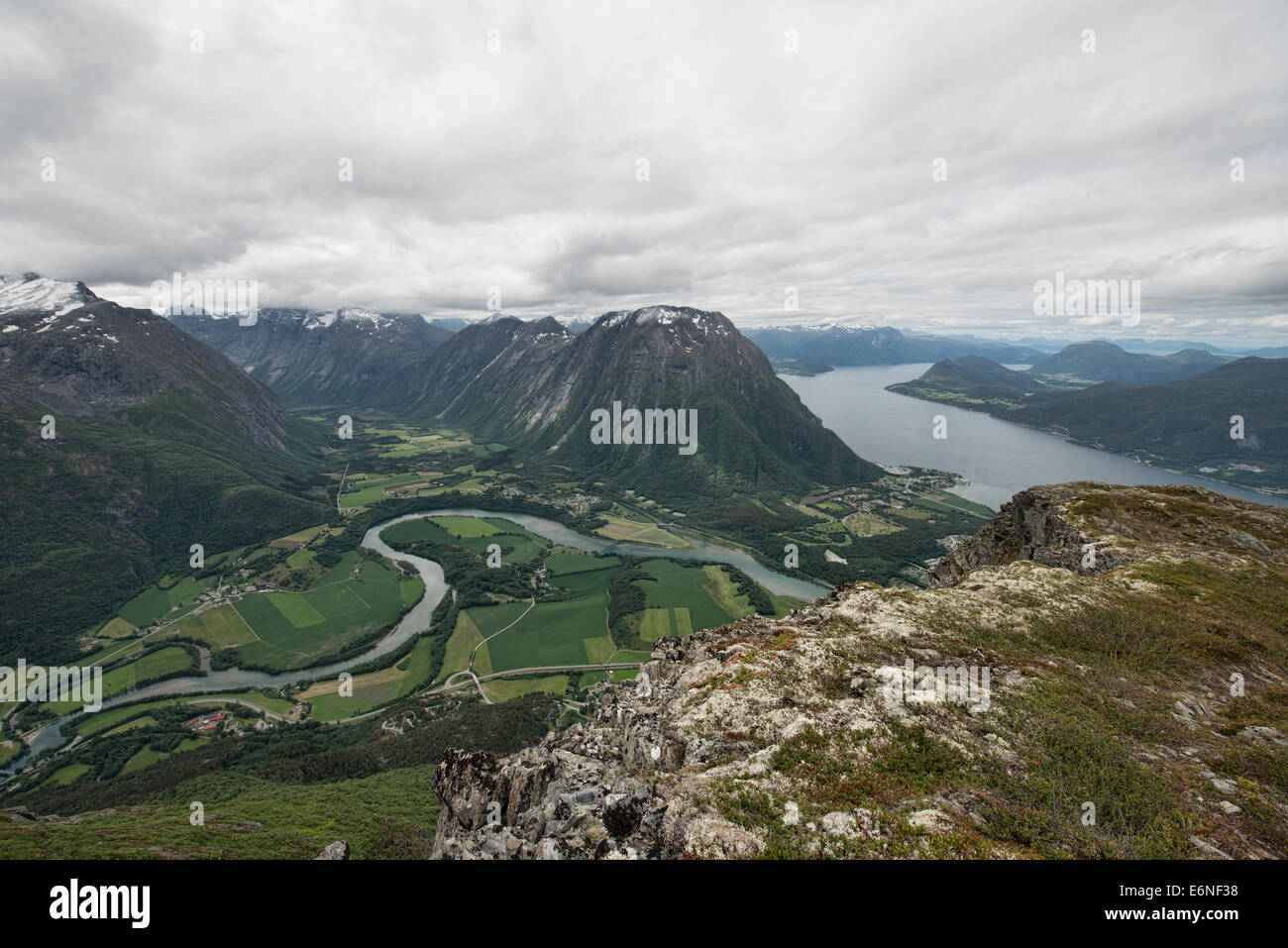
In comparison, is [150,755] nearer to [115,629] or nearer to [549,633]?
[115,629]

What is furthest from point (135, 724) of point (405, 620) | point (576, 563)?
point (576, 563)

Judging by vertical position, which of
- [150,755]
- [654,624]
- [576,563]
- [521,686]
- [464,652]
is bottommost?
[150,755]

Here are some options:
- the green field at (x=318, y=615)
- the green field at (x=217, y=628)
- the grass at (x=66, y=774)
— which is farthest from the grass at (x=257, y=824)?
the green field at (x=217, y=628)

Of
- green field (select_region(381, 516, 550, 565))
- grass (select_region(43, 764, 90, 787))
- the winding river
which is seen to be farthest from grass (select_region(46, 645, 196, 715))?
green field (select_region(381, 516, 550, 565))
